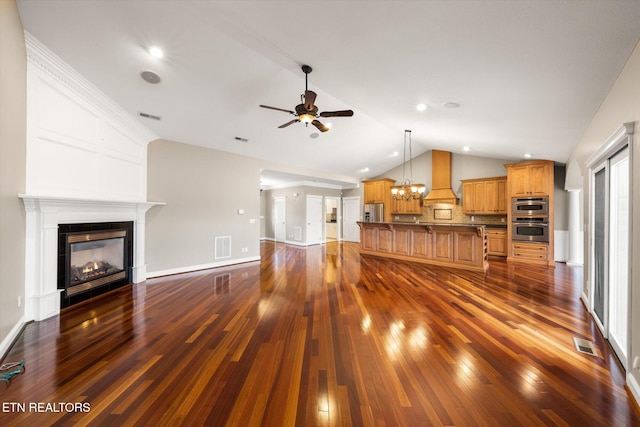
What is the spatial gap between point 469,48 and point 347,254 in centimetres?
622

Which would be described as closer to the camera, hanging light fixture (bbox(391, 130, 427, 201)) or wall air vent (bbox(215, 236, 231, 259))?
wall air vent (bbox(215, 236, 231, 259))

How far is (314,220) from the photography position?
10.2 m

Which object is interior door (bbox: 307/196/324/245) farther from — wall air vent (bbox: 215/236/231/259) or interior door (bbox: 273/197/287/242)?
wall air vent (bbox: 215/236/231/259)

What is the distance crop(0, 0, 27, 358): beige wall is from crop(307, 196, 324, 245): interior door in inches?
303

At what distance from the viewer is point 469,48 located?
228 centimetres

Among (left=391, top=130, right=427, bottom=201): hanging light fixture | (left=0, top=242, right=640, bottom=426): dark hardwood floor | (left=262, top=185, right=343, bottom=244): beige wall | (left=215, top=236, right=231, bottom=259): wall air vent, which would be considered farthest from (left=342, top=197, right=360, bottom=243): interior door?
(left=0, top=242, right=640, bottom=426): dark hardwood floor

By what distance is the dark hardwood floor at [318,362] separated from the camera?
63.7 inches

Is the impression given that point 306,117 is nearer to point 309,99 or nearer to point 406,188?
point 309,99

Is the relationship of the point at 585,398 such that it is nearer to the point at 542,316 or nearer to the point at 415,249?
the point at 542,316

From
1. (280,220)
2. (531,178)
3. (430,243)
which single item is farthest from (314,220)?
(531,178)

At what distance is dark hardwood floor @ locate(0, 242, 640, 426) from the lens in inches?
63.7

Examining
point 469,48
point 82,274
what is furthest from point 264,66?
point 82,274

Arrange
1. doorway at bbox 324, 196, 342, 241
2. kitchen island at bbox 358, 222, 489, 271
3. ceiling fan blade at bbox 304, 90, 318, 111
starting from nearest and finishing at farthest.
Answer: ceiling fan blade at bbox 304, 90, 318, 111 → kitchen island at bbox 358, 222, 489, 271 → doorway at bbox 324, 196, 342, 241

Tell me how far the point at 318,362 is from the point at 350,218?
356 inches
